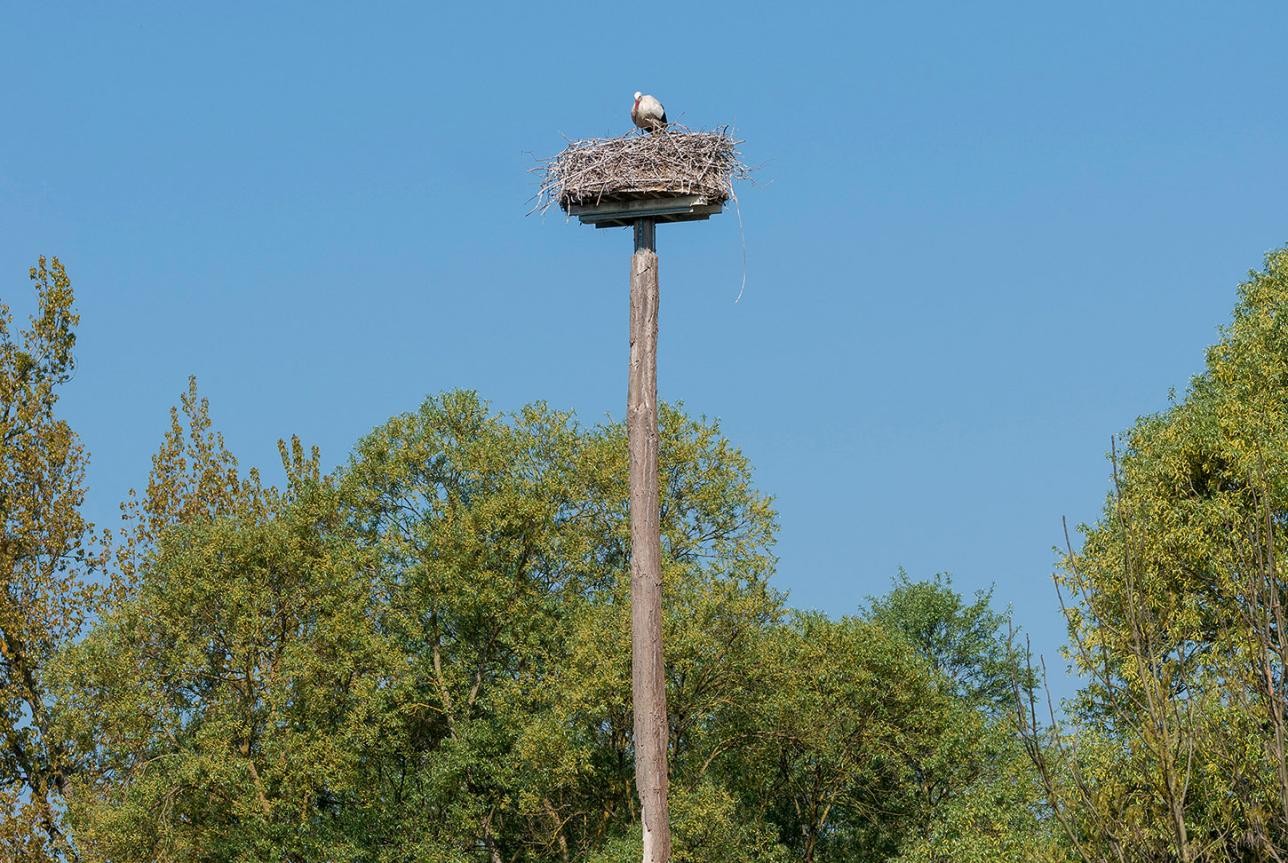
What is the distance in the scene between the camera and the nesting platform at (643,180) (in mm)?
16828

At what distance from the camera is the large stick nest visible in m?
16.8

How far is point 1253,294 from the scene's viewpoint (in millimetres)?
32000

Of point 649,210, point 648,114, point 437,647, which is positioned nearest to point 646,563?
point 649,210

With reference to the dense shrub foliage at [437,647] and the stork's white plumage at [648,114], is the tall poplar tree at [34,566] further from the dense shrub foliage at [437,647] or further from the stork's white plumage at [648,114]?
the stork's white plumage at [648,114]

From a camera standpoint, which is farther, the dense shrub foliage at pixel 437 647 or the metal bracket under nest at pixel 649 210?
the dense shrub foliage at pixel 437 647

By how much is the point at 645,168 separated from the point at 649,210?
42 cm

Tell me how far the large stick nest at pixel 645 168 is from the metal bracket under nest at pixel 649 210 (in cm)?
5

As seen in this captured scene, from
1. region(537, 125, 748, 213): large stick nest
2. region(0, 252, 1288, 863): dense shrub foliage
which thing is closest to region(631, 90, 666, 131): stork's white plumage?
region(537, 125, 748, 213): large stick nest

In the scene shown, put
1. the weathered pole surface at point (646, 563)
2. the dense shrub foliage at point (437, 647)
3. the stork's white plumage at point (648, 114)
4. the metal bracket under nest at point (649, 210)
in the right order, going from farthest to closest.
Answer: the dense shrub foliage at point (437, 647) < the stork's white plumage at point (648, 114) < the metal bracket under nest at point (649, 210) < the weathered pole surface at point (646, 563)

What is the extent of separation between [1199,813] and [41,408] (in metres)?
21.9

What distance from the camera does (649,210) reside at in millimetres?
17031

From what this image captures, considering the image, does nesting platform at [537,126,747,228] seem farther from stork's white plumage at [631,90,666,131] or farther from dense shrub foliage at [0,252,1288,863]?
dense shrub foliage at [0,252,1288,863]

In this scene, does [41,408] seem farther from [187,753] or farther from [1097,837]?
[1097,837]

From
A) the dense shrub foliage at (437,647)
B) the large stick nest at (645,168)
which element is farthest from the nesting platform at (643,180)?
the dense shrub foliage at (437,647)
